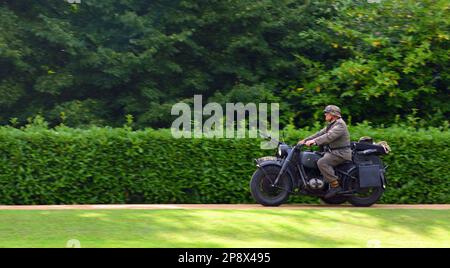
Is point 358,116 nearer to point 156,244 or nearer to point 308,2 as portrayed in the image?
point 308,2

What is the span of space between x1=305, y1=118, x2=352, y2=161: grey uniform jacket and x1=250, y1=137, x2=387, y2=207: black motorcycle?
0.34 meters

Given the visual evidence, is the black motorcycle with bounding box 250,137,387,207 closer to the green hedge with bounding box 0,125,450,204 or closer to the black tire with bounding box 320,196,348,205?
the black tire with bounding box 320,196,348,205

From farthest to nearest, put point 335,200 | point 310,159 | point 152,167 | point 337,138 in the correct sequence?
point 152,167 → point 335,200 → point 310,159 → point 337,138

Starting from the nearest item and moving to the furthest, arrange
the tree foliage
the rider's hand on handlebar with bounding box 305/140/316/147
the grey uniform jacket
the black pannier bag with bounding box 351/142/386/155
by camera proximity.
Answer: the grey uniform jacket, the rider's hand on handlebar with bounding box 305/140/316/147, the black pannier bag with bounding box 351/142/386/155, the tree foliage

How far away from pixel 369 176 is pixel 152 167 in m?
4.29

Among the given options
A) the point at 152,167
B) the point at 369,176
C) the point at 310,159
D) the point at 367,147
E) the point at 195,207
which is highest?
the point at 367,147

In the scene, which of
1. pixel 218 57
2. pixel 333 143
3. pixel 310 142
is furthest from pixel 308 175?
pixel 218 57

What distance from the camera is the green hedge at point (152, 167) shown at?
48.4 feet

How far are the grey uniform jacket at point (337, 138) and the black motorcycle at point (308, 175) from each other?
1.11 feet

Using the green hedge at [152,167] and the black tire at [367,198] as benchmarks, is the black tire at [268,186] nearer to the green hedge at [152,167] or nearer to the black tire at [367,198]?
the green hedge at [152,167]

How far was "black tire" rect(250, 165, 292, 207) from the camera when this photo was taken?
1434 cm

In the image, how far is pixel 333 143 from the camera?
554 inches

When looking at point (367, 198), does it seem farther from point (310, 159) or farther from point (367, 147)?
point (310, 159)

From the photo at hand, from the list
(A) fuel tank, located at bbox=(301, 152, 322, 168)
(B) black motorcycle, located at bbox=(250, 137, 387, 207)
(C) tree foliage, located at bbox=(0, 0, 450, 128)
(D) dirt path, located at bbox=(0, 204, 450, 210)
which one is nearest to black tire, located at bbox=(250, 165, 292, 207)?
(B) black motorcycle, located at bbox=(250, 137, 387, 207)
